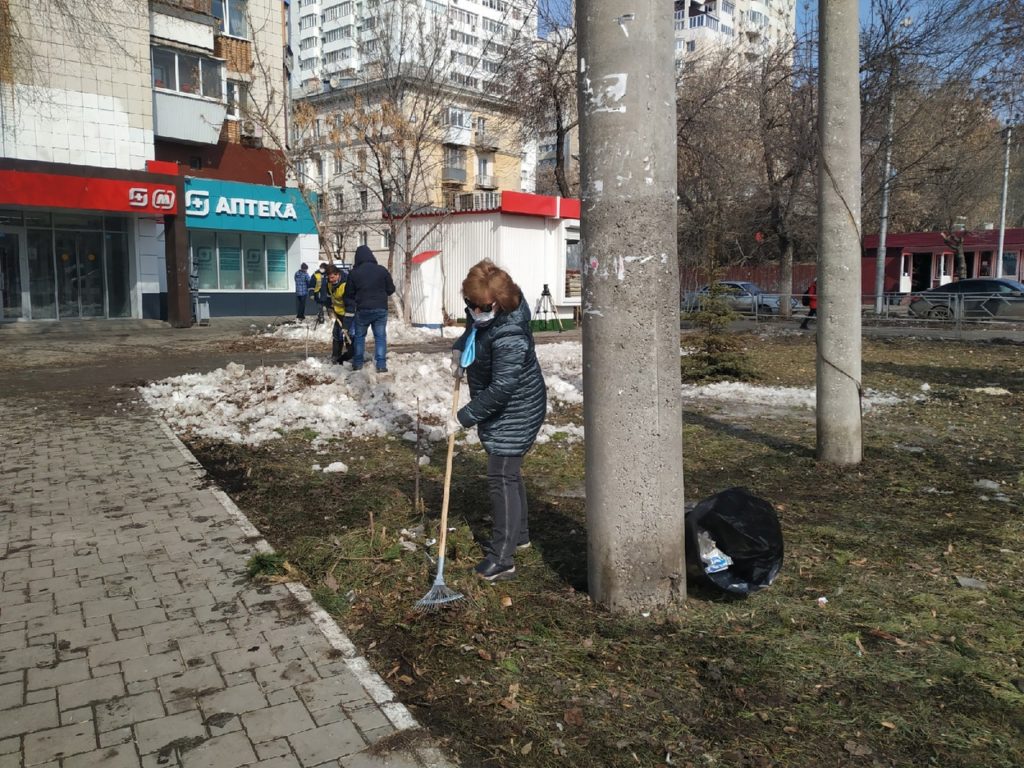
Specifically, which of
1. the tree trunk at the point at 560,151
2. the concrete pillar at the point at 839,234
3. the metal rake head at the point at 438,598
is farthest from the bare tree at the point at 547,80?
the metal rake head at the point at 438,598

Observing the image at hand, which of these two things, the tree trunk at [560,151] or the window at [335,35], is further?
the window at [335,35]

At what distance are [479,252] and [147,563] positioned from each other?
66.5 ft

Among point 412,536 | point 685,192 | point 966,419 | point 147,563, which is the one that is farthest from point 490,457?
point 685,192

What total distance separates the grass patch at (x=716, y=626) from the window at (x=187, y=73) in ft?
77.9

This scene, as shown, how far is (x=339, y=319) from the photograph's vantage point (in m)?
12.7

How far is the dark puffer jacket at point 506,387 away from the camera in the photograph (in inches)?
172

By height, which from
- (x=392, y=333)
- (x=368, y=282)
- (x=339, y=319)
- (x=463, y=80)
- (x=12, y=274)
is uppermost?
(x=463, y=80)

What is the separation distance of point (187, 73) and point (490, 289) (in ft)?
88.4

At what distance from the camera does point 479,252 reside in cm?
2442

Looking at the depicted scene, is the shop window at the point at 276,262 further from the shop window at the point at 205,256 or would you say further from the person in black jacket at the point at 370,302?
the person in black jacket at the point at 370,302

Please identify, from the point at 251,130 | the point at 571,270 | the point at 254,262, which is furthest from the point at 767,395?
the point at 251,130

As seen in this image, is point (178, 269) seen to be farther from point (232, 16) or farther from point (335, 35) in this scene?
point (335, 35)

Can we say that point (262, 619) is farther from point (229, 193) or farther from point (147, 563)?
point (229, 193)

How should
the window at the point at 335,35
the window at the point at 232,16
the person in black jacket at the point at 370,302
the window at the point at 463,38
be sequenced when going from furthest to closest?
the window at the point at 335,35
the window at the point at 232,16
the window at the point at 463,38
the person in black jacket at the point at 370,302
